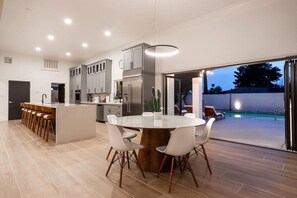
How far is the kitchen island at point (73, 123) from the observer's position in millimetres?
4117

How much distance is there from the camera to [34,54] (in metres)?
8.52

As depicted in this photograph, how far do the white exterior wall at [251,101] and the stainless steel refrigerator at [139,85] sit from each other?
849 cm

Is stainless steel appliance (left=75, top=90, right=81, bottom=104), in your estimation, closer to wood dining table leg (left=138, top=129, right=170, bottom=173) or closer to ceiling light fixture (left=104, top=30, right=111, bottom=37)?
ceiling light fixture (left=104, top=30, right=111, bottom=37)

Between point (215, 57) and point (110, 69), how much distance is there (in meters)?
4.93

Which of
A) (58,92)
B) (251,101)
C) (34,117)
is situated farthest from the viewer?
(251,101)

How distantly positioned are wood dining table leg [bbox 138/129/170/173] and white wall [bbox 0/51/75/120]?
338 inches

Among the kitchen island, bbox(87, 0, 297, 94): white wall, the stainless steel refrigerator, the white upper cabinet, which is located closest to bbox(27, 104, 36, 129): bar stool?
the kitchen island

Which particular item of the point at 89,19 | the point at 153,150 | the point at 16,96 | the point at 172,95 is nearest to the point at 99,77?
the point at 89,19

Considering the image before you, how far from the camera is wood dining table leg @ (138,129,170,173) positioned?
8.61 ft

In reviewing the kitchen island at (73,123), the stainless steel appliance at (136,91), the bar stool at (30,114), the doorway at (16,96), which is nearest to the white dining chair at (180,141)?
the kitchen island at (73,123)

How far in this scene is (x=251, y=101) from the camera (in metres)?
11.1

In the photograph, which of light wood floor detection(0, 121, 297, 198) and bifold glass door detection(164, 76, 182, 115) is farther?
bifold glass door detection(164, 76, 182, 115)

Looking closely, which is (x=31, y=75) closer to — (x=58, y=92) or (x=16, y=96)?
(x=16, y=96)

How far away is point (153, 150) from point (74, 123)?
106 inches
